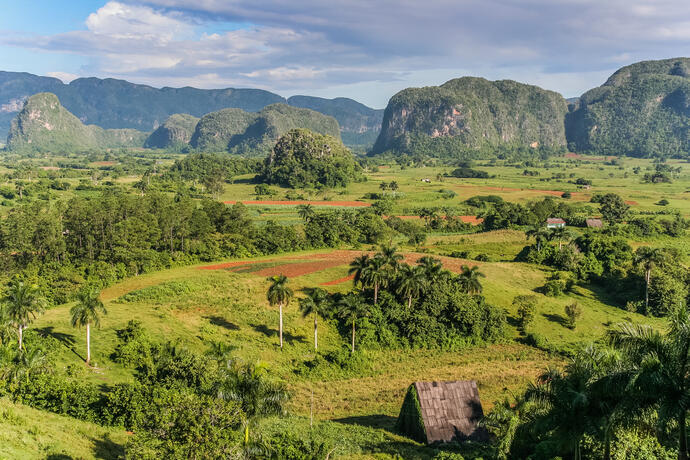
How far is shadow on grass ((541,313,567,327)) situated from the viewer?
58.2 meters

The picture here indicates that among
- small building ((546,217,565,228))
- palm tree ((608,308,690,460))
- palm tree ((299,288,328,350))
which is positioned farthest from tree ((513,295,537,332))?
small building ((546,217,565,228))

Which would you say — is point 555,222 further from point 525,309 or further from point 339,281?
point 339,281

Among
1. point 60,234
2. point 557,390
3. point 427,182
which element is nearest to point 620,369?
point 557,390

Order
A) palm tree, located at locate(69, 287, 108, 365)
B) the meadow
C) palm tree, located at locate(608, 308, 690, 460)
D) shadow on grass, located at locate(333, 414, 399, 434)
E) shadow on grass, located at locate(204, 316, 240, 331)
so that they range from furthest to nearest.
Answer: shadow on grass, located at locate(204, 316, 240, 331)
palm tree, located at locate(69, 287, 108, 365)
shadow on grass, located at locate(333, 414, 399, 434)
the meadow
palm tree, located at locate(608, 308, 690, 460)

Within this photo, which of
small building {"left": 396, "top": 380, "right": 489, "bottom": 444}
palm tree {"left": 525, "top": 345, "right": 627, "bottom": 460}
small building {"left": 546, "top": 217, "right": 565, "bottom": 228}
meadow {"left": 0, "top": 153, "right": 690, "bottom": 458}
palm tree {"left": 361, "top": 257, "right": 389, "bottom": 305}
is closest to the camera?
palm tree {"left": 525, "top": 345, "right": 627, "bottom": 460}

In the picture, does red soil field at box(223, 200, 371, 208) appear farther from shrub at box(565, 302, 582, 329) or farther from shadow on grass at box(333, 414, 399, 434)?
shadow on grass at box(333, 414, 399, 434)

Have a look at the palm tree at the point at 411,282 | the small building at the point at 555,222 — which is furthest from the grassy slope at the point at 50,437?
the small building at the point at 555,222

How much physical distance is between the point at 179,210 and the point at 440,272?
54.3m

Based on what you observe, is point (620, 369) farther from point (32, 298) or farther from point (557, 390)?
point (32, 298)

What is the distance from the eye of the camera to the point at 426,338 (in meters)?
53.1

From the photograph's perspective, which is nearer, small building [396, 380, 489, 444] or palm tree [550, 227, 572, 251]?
small building [396, 380, 489, 444]

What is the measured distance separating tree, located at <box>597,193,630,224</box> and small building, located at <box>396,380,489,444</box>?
3609 inches

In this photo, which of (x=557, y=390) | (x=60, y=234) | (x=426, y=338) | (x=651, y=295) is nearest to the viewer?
(x=557, y=390)

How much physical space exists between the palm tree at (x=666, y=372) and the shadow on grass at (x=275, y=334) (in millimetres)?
38482
